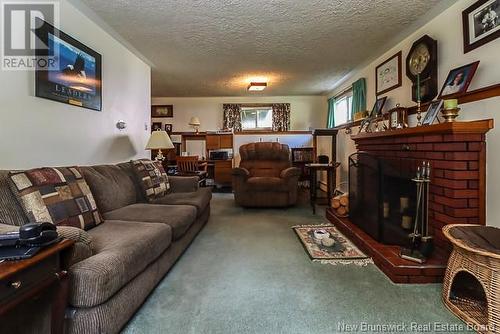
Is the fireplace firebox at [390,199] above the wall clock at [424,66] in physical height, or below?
below

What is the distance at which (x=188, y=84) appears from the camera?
17.1 feet

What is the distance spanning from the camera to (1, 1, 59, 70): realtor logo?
5.90ft

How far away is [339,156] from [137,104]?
12.4ft

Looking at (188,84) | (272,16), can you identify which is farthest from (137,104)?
(272,16)

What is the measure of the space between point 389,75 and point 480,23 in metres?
1.37

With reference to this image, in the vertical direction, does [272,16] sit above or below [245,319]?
above

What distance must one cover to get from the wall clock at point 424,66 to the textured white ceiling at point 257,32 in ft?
0.90

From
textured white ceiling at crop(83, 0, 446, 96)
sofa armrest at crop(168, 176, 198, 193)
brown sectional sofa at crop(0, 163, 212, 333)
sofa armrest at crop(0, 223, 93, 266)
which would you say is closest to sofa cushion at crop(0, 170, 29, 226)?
brown sectional sofa at crop(0, 163, 212, 333)

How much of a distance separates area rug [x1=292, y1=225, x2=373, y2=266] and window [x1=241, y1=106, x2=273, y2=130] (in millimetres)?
3955

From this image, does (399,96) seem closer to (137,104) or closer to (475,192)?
(475,192)

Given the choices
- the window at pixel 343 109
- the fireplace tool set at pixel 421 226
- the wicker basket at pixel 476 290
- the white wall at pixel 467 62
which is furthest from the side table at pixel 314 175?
the wicker basket at pixel 476 290

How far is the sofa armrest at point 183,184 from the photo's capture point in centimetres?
346

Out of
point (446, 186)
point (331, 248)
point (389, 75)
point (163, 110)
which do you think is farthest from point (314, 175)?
point (163, 110)

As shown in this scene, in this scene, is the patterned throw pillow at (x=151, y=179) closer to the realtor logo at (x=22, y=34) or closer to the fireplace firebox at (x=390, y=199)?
the realtor logo at (x=22, y=34)
